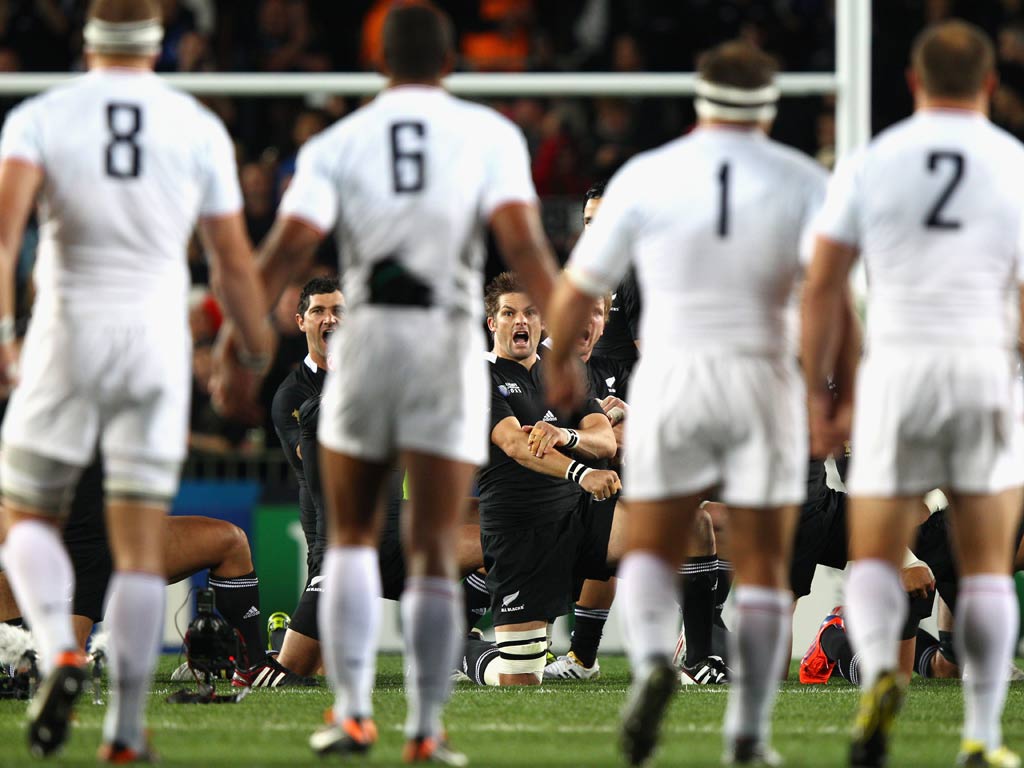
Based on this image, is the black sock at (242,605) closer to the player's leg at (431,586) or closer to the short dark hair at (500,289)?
the short dark hair at (500,289)

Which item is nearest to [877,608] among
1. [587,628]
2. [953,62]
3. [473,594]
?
[953,62]

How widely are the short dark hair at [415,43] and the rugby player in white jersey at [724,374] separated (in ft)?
2.12

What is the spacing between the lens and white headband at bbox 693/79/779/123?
16.4 feet

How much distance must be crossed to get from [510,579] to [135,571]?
3.56m

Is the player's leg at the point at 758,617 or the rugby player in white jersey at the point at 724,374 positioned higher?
the rugby player in white jersey at the point at 724,374

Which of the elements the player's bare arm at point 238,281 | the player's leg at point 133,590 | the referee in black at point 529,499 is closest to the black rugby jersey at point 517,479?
the referee in black at point 529,499

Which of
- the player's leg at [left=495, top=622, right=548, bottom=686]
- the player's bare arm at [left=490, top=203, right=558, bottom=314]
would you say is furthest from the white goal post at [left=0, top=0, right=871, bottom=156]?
the player's bare arm at [left=490, top=203, right=558, bottom=314]

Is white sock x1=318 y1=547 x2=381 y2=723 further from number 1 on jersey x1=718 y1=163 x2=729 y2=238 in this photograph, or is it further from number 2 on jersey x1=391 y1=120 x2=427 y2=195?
number 1 on jersey x1=718 y1=163 x2=729 y2=238

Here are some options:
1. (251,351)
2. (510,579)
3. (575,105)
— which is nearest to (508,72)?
(575,105)

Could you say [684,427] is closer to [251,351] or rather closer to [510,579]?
[251,351]

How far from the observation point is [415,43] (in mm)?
5098

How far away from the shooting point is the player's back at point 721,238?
486 cm

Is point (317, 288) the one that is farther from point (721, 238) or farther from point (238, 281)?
point (721, 238)

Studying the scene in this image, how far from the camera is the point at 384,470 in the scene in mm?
5078
